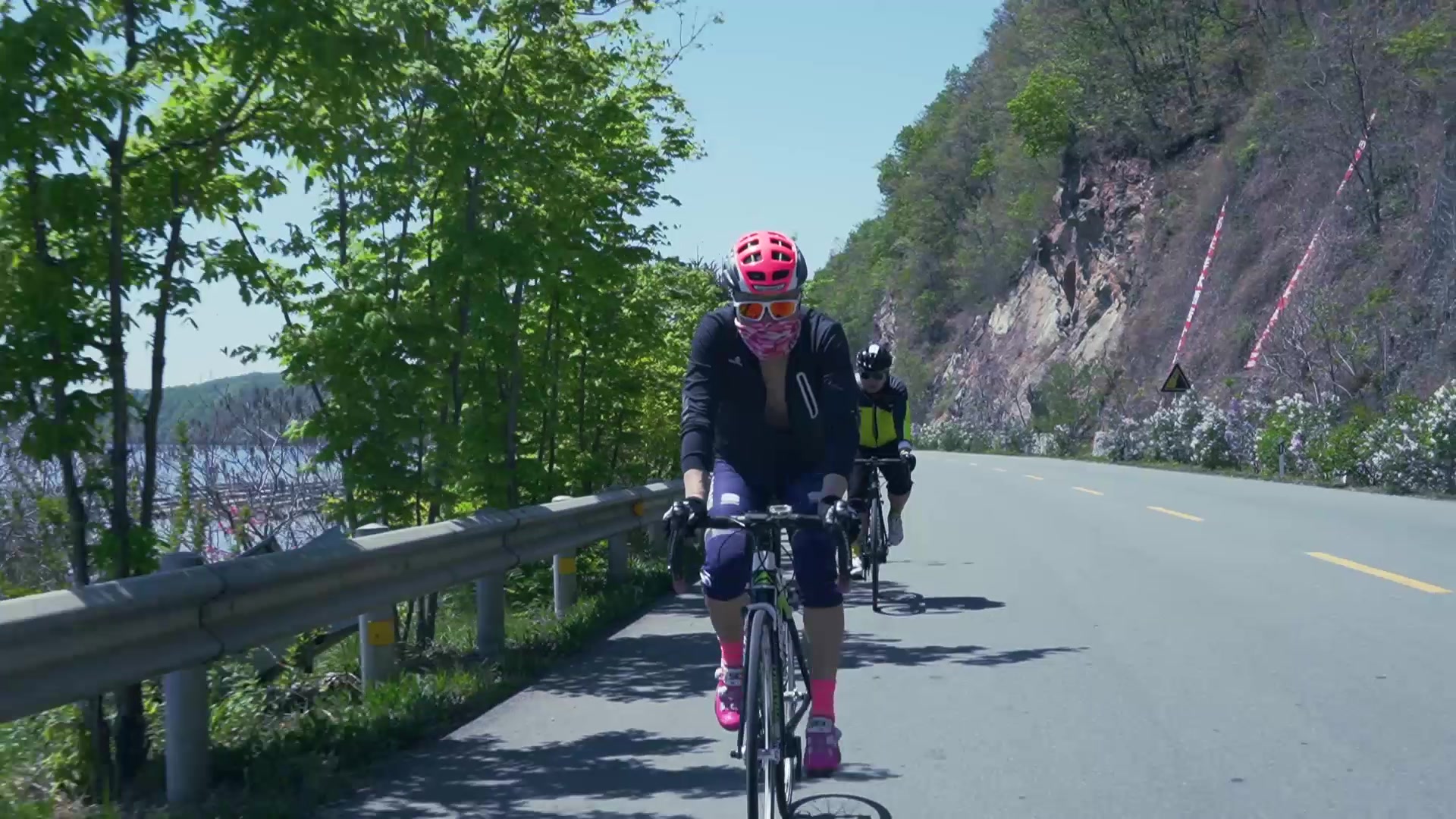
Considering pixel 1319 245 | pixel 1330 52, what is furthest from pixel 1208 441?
pixel 1330 52

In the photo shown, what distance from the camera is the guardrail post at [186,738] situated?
19.0 feet

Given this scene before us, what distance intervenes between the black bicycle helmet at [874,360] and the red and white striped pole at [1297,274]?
29.0 meters

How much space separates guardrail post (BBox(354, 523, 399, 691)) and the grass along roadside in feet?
0.40

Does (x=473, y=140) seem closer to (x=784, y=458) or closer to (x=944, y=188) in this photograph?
(x=784, y=458)

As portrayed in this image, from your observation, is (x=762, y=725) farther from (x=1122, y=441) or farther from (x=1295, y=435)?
(x=1122, y=441)

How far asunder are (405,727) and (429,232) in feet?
14.6

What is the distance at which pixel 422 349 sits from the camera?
31.4 feet

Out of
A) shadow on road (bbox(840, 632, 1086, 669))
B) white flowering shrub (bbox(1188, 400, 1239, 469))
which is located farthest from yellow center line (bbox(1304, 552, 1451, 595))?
white flowering shrub (bbox(1188, 400, 1239, 469))

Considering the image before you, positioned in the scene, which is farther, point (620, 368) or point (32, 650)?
point (620, 368)

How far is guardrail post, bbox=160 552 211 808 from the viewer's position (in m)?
5.80

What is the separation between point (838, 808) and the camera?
553 cm

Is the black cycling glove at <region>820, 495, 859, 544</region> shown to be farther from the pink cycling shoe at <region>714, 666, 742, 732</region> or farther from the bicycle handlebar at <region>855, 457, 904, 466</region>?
the bicycle handlebar at <region>855, 457, 904, 466</region>

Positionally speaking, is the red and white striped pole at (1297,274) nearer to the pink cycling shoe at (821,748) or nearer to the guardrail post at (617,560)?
the guardrail post at (617,560)

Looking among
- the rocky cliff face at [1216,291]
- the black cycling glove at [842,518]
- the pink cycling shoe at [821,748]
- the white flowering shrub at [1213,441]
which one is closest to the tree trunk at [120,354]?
the pink cycling shoe at [821,748]
